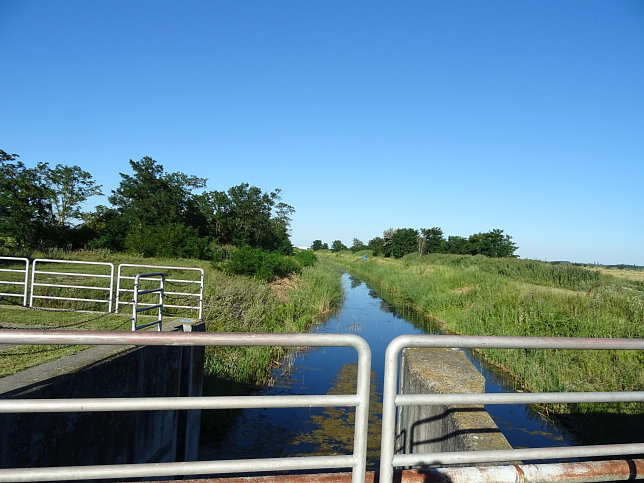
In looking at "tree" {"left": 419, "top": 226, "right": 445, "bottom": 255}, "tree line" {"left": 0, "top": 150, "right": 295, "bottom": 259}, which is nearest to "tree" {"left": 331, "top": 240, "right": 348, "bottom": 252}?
"tree" {"left": 419, "top": 226, "right": 445, "bottom": 255}

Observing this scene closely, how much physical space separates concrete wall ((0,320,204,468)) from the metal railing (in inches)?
120

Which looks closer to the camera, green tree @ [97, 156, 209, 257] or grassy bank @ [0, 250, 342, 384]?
grassy bank @ [0, 250, 342, 384]

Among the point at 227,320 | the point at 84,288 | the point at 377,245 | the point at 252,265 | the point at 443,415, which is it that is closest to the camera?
the point at 443,415

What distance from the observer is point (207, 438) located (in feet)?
25.6

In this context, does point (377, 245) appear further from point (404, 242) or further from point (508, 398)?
point (508, 398)

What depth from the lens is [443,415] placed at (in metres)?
3.34

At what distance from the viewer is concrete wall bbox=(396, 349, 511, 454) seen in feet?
9.50

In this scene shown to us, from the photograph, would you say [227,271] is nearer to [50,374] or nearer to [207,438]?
[207,438]

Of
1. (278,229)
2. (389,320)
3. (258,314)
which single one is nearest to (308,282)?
(389,320)

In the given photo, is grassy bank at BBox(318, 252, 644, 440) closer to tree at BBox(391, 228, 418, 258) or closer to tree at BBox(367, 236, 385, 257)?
tree at BBox(391, 228, 418, 258)

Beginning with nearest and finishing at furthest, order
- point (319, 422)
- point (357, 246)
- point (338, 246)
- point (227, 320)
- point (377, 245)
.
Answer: point (319, 422) < point (227, 320) < point (377, 245) < point (357, 246) < point (338, 246)

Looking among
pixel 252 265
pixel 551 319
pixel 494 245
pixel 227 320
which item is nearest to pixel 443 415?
pixel 227 320

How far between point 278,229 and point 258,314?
32.1 m

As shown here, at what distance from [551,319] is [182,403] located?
1271 centimetres
